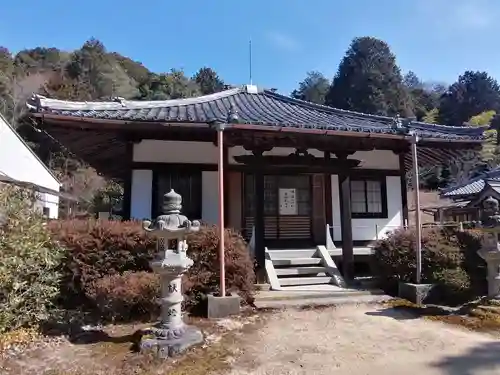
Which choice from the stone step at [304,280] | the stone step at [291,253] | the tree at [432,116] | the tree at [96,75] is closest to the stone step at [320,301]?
the stone step at [304,280]

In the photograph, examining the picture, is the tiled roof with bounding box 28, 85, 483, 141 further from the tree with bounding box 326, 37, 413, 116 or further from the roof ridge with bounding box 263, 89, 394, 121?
the tree with bounding box 326, 37, 413, 116

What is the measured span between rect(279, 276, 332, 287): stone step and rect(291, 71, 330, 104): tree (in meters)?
51.7

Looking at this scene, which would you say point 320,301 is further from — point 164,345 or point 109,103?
point 109,103

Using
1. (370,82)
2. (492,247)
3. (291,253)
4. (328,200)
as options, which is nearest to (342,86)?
(370,82)

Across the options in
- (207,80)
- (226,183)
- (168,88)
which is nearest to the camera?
(226,183)

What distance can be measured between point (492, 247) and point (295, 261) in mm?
4148

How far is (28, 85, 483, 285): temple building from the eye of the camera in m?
8.89

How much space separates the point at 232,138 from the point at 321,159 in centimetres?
244

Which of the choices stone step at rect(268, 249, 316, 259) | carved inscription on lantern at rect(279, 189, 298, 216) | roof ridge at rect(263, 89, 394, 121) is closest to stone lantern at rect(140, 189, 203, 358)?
stone step at rect(268, 249, 316, 259)

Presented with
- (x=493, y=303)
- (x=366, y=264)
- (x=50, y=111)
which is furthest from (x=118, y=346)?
(x=366, y=264)

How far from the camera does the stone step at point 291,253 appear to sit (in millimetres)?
9920

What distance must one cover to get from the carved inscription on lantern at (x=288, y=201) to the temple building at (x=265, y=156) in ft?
0.09

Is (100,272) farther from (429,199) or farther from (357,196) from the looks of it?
(429,199)

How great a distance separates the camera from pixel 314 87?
62969mm
